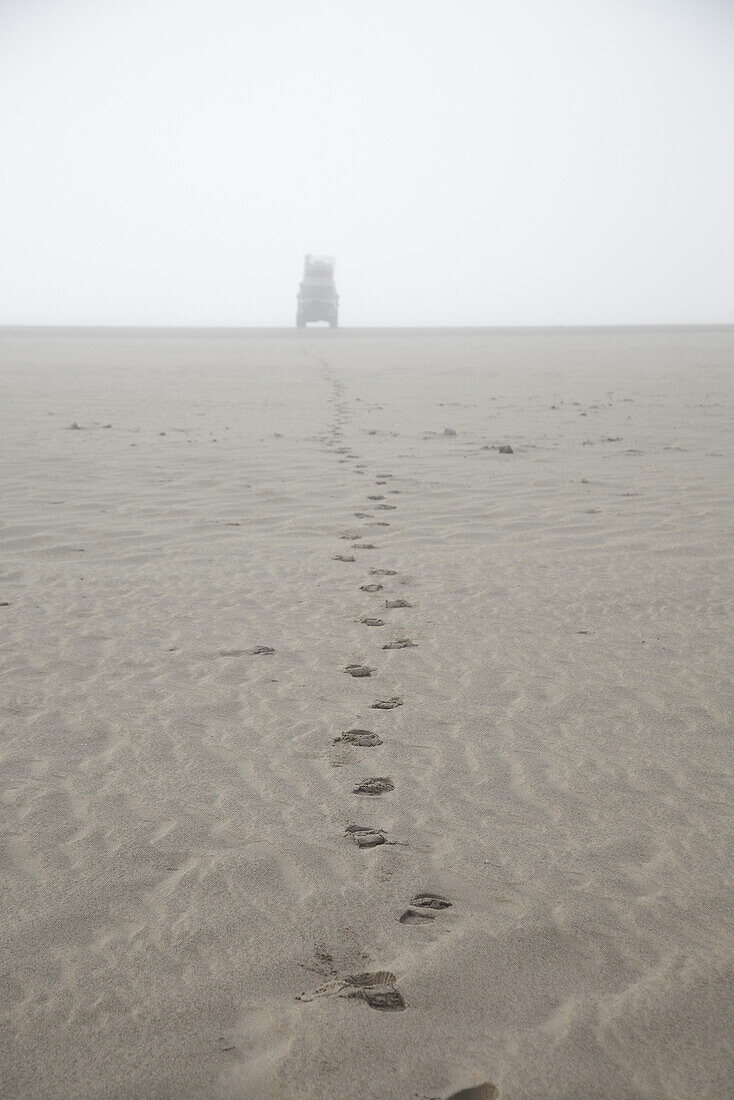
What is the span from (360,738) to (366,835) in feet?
1.80

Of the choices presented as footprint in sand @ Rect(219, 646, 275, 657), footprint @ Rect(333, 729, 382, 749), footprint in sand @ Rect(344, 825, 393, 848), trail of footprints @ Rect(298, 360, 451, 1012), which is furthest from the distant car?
footprint in sand @ Rect(344, 825, 393, 848)

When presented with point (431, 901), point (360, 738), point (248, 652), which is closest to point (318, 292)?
point (248, 652)

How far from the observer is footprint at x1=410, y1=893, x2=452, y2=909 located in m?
1.98

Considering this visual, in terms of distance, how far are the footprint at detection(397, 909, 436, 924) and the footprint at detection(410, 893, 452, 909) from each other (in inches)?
1.0

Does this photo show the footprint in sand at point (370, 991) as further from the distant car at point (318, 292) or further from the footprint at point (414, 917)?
the distant car at point (318, 292)

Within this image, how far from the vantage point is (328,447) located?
→ 8.52m

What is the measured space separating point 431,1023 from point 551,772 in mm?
1041

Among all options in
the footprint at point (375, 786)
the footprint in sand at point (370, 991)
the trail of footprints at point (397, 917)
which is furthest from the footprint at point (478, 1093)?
the footprint at point (375, 786)

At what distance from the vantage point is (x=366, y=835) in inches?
88.4

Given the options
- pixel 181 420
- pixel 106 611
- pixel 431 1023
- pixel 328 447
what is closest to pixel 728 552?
pixel 106 611

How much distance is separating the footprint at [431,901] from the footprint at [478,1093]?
486 millimetres

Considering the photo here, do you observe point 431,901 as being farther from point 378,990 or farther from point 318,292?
point 318,292

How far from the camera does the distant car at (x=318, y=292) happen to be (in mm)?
38062

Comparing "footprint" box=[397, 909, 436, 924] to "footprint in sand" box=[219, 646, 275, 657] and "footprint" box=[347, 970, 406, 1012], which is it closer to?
"footprint" box=[347, 970, 406, 1012]
